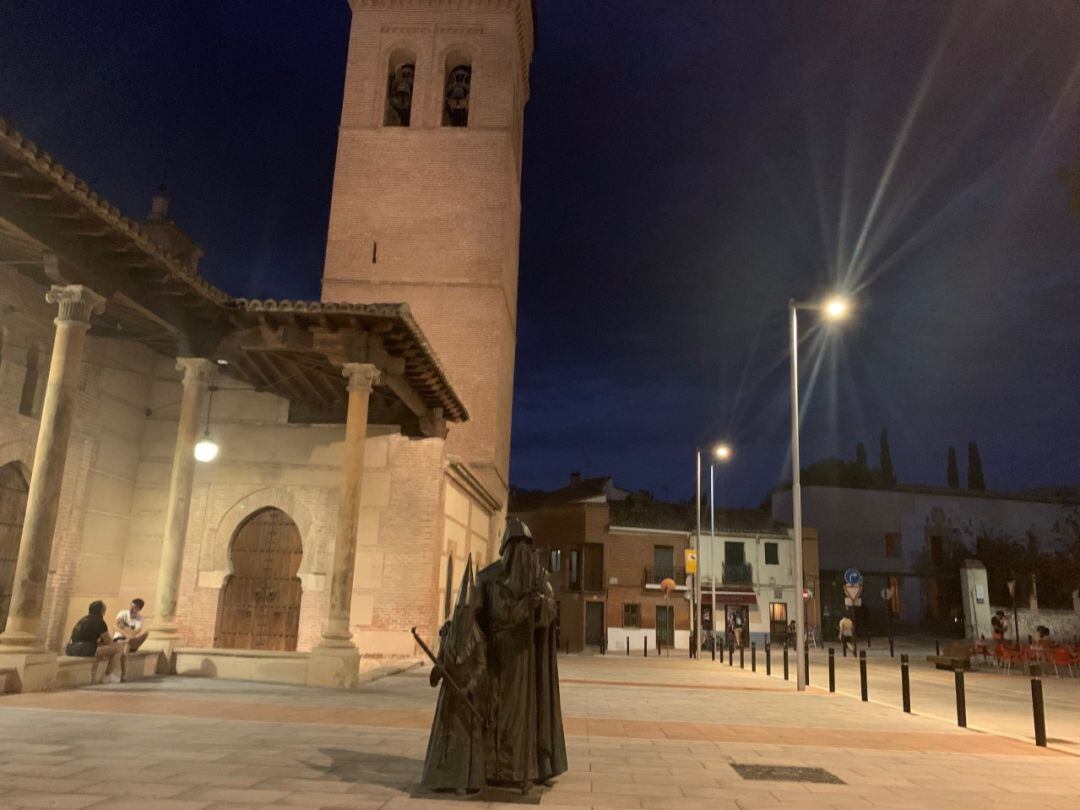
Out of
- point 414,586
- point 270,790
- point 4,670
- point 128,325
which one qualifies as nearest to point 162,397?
point 128,325

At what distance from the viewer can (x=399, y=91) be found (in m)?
28.8

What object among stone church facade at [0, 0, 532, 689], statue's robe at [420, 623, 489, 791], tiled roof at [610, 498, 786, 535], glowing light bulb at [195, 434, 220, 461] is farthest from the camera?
tiled roof at [610, 498, 786, 535]

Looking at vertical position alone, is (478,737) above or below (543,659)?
below

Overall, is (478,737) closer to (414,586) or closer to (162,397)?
(414,586)

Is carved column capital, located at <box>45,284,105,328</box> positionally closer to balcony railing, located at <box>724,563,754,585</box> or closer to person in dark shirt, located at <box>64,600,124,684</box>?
person in dark shirt, located at <box>64,600,124,684</box>

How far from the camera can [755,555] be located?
44.0 m

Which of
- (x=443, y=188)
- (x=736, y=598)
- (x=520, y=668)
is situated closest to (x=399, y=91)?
(x=443, y=188)

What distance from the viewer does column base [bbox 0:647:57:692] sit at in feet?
28.9

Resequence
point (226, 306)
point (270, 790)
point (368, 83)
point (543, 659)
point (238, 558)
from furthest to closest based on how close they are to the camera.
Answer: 1. point (368, 83)
2. point (238, 558)
3. point (226, 306)
4. point (543, 659)
5. point (270, 790)

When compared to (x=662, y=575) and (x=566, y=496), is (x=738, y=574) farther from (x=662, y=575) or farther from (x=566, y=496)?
(x=566, y=496)

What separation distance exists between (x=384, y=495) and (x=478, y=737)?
10538 mm

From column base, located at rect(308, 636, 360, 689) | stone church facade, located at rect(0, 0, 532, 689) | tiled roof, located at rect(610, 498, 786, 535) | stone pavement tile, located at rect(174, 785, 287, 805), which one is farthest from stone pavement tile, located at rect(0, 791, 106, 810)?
tiled roof, located at rect(610, 498, 786, 535)

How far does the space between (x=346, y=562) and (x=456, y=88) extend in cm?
2119

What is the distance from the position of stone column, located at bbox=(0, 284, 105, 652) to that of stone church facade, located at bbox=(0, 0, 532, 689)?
0.08 ft
